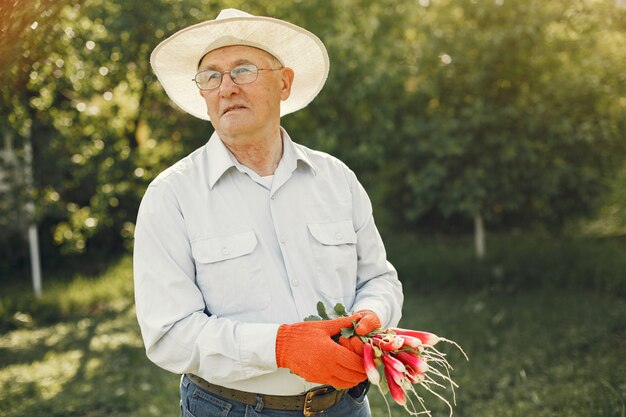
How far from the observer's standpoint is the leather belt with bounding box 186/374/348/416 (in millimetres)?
2066

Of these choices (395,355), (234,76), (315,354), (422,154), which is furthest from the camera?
(422,154)

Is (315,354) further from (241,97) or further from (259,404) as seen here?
(241,97)

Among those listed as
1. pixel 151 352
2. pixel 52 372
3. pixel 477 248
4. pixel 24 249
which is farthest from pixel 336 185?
pixel 24 249

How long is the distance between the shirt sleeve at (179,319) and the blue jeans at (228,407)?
5.6 inches

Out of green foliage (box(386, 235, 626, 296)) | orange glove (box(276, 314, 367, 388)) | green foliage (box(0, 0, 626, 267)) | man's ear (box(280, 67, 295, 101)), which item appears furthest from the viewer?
green foliage (box(386, 235, 626, 296))

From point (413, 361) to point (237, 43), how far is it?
1197 mm

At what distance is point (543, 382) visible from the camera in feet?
14.8

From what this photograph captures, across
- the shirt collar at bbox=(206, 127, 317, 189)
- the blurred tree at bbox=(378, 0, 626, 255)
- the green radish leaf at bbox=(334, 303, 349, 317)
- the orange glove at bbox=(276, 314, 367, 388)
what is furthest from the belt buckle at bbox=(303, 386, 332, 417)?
the blurred tree at bbox=(378, 0, 626, 255)

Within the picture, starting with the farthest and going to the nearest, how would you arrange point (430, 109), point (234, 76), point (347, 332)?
point (430, 109), point (234, 76), point (347, 332)

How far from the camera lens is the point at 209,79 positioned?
2.30 m

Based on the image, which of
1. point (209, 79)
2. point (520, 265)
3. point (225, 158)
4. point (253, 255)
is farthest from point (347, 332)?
point (520, 265)

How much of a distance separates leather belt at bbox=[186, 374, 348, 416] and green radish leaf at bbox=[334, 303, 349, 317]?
24 cm

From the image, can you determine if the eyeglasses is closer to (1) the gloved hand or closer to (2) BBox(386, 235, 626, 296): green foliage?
(1) the gloved hand

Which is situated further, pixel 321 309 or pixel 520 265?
pixel 520 265
